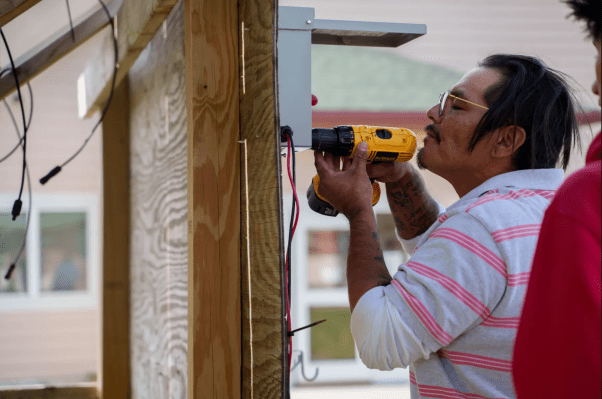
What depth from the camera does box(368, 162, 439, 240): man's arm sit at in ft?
5.66

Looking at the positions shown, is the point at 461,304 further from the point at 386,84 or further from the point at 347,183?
the point at 386,84

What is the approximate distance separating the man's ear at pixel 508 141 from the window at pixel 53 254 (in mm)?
4769

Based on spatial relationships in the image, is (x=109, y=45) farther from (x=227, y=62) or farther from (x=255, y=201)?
(x=255, y=201)

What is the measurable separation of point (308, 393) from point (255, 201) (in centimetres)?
462

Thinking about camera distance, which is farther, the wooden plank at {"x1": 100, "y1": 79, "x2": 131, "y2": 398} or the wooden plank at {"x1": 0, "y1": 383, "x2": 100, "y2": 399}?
the wooden plank at {"x1": 100, "y1": 79, "x2": 131, "y2": 398}

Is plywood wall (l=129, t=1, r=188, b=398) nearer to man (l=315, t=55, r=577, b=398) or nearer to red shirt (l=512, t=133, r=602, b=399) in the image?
man (l=315, t=55, r=577, b=398)

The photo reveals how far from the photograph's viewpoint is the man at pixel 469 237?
43.8 inches

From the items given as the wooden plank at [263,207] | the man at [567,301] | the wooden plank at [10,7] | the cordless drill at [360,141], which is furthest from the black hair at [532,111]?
the wooden plank at [10,7]

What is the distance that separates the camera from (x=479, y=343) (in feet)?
3.78

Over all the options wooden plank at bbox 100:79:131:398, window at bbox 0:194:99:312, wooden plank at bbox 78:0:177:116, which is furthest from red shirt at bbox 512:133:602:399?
window at bbox 0:194:99:312

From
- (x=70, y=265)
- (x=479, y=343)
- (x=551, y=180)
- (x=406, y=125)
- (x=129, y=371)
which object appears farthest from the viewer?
(x=70, y=265)

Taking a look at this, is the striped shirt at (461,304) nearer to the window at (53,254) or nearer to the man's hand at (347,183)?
the man's hand at (347,183)

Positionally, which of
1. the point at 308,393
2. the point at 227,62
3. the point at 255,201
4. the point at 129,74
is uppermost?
the point at 129,74

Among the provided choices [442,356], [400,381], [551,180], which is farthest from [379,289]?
[400,381]
